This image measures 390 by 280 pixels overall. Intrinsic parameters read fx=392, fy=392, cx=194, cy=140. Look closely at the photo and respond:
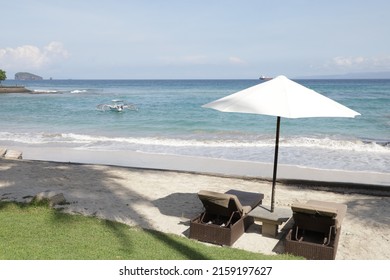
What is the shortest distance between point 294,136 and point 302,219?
16.3 metres

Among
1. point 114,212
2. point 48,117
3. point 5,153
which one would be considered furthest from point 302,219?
point 48,117

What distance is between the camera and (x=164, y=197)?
830cm

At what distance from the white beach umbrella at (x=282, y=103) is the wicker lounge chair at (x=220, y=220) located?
1341mm

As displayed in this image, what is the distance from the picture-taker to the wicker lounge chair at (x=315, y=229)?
5.27m

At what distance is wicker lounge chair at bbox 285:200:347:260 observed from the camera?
5.27m

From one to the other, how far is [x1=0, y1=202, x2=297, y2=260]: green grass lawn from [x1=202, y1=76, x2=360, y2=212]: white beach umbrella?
1975mm

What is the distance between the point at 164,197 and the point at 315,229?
363cm

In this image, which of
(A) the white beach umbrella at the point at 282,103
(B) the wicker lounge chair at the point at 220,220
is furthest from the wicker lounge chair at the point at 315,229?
(A) the white beach umbrella at the point at 282,103

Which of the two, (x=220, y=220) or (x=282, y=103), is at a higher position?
(x=282, y=103)

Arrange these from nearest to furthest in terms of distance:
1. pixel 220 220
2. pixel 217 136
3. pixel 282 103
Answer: pixel 282 103 → pixel 220 220 → pixel 217 136

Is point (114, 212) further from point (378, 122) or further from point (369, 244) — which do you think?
point (378, 122)

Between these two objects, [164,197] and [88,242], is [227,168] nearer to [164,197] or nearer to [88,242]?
[164,197]

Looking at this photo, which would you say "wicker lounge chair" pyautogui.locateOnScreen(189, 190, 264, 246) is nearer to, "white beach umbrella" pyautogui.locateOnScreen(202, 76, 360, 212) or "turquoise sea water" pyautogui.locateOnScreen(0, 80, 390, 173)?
"white beach umbrella" pyautogui.locateOnScreen(202, 76, 360, 212)

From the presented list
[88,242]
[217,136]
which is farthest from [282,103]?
[217,136]
